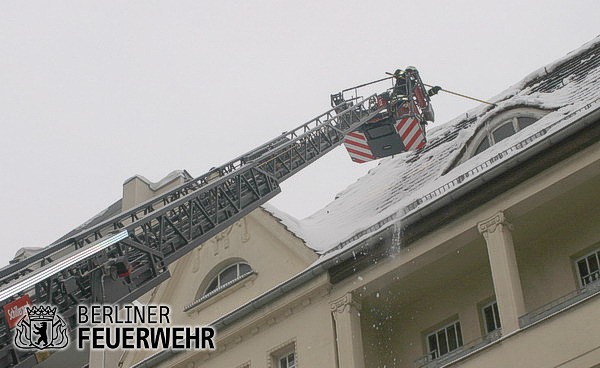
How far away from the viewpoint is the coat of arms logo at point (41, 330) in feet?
51.2

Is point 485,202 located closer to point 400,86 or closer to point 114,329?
point 114,329

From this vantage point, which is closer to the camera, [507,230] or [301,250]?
[507,230]

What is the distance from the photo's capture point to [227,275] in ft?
82.2

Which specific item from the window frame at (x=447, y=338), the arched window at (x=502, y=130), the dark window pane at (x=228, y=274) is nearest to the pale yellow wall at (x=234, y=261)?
the dark window pane at (x=228, y=274)

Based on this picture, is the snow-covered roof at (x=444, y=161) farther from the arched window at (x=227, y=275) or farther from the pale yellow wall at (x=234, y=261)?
the arched window at (x=227, y=275)

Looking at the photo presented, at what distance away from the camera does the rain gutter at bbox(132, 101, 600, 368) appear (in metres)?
19.0

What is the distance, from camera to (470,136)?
23.1m

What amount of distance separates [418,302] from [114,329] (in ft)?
19.6

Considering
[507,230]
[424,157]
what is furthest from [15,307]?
[424,157]

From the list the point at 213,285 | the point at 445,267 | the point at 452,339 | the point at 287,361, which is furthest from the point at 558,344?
the point at 213,285

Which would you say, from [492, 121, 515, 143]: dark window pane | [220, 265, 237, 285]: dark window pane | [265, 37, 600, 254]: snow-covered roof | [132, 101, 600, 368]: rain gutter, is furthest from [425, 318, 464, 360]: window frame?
[220, 265, 237, 285]: dark window pane

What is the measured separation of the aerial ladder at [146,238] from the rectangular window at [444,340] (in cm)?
432

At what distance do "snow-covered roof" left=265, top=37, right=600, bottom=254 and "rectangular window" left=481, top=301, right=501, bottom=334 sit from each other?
2185 millimetres

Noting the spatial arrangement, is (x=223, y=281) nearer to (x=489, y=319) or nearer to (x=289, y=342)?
(x=289, y=342)
